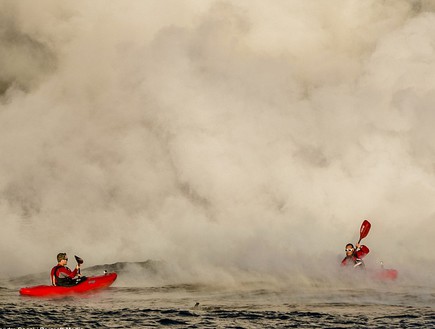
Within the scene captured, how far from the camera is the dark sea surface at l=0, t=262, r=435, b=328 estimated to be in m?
28.7

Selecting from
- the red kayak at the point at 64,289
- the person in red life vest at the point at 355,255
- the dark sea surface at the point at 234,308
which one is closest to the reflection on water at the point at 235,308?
the dark sea surface at the point at 234,308

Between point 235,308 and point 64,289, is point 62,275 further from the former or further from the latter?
point 235,308

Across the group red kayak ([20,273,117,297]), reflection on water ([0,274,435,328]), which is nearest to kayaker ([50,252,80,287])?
red kayak ([20,273,117,297])

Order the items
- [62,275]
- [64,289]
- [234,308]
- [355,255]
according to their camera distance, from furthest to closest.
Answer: [355,255] → [62,275] → [64,289] → [234,308]

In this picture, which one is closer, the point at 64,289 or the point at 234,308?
the point at 234,308

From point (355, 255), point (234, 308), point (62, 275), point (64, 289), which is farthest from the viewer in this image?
point (355, 255)

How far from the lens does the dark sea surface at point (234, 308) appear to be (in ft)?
→ 94.2

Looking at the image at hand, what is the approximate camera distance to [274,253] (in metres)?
77.1

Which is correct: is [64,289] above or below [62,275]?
below

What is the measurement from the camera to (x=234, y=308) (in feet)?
110

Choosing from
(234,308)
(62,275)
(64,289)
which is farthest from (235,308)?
(62,275)

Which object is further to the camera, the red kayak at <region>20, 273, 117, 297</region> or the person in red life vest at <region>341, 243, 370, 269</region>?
the person in red life vest at <region>341, 243, 370, 269</region>

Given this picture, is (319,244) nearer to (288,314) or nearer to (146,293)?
(146,293)

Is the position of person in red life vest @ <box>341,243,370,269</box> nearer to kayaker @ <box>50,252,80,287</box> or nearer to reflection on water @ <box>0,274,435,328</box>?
reflection on water @ <box>0,274,435,328</box>
